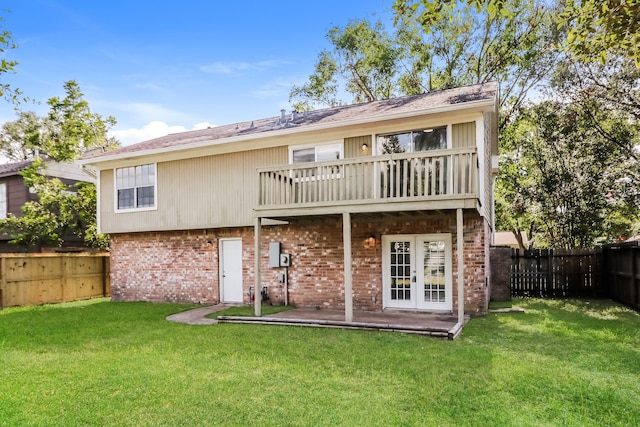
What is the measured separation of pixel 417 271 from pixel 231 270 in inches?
211

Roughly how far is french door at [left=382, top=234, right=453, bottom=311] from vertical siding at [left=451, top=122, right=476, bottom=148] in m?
2.10

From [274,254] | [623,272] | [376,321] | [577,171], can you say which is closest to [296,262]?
[274,254]

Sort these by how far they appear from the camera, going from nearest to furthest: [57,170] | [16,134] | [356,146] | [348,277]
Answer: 1. [348,277]
2. [356,146]
3. [57,170]
4. [16,134]

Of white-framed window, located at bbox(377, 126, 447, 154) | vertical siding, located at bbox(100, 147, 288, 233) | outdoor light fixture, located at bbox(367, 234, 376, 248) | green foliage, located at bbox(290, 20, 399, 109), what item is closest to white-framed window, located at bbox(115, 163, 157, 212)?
vertical siding, located at bbox(100, 147, 288, 233)

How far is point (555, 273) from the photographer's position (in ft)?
44.4

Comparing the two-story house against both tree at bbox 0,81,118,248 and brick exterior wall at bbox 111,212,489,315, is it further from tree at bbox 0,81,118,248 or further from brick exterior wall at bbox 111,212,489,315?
tree at bbox 0,81,118,248

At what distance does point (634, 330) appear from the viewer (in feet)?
26.1

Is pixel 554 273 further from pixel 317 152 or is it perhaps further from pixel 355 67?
pixel 355 67

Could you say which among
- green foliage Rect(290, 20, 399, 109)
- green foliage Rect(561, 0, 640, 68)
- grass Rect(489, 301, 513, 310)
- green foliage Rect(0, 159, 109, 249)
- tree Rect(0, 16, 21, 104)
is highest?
green foliage Rect(290, 20, 399, 109)

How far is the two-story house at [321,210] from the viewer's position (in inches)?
356

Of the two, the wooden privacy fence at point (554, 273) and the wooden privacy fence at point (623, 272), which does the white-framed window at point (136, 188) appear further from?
the wooden privacy fence at point (623, 272)

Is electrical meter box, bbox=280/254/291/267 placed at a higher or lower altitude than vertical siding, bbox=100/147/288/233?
lower

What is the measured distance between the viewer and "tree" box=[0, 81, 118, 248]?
16906 mm

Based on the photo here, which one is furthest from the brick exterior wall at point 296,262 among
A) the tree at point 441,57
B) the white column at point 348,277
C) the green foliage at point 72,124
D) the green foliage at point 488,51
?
the green foliage at point 488,51
